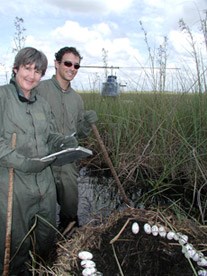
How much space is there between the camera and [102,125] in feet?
18.8

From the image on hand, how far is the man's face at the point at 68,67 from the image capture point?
11.7 ft

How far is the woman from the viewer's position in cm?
248

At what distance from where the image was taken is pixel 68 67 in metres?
3.56

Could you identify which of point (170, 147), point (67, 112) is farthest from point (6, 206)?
point (170, 147)

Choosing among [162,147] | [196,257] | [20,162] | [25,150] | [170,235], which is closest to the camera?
[196,257]

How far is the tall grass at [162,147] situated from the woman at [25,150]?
4.56ft

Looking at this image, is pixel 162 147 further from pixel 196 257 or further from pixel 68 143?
pixel 196 257

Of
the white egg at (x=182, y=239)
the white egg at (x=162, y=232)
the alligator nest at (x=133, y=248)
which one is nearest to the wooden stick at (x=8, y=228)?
the alligator nest at (x=133, y=248)

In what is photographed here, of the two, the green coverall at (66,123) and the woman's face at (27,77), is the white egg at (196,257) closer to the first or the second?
the woman's face at (27,77)

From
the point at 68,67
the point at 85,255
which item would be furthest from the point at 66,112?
the point at 85,255

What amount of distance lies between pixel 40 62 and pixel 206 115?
2264 millimetres

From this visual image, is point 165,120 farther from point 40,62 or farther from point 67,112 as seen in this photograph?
point 40,62

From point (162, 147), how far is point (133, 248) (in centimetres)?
253

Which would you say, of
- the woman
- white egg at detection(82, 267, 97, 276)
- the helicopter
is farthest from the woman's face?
the helicopter
